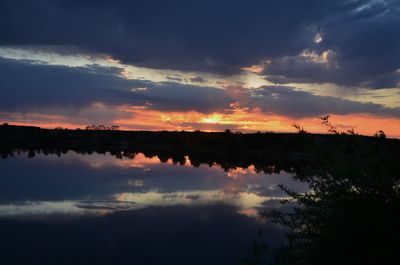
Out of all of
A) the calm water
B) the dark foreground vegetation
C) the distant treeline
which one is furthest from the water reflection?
the dark foreground vegetation

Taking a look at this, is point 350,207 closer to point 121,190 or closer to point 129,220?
point 129,220

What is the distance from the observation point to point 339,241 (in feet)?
21.7

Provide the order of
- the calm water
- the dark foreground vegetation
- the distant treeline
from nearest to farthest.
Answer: the dark foreground vegetation → the distant treeline → the calm water

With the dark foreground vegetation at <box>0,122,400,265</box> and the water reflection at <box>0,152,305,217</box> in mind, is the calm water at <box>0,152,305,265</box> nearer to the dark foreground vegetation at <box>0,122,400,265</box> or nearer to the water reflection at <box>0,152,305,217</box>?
the water reflection at <box>0,152,305,217</box>

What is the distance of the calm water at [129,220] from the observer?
1578cm

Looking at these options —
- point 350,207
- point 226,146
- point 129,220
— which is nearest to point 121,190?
point 129,220

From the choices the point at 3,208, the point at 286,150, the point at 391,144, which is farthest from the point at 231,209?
the point at 286,150

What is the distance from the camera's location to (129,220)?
69.6ft

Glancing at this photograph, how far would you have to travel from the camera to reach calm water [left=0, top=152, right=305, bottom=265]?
15.8m

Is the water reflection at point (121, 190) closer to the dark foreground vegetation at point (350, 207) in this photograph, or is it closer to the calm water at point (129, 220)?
the calm water at point (129, 220)

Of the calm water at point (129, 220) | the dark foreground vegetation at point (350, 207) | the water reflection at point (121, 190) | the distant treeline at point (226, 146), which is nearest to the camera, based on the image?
the dark foreground vegetation at point (350, 207)

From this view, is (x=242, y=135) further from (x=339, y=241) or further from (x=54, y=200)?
(x=339, y=241)

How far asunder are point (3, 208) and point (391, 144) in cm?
2068

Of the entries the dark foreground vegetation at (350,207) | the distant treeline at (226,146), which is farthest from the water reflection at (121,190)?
the dark foreground vegetation at (350,207)
